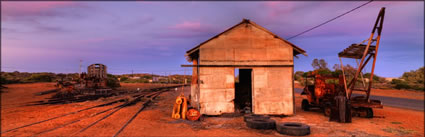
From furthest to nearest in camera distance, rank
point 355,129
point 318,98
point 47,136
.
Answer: point 318,98
point 355,129
point 47,136

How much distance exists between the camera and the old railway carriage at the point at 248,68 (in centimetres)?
1254

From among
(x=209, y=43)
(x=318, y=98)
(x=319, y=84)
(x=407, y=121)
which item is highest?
(x=209, y=43)

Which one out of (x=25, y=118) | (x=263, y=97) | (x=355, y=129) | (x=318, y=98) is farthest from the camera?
(x=318, y=98)

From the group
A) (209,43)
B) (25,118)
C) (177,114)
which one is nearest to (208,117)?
Answer: (177,114)

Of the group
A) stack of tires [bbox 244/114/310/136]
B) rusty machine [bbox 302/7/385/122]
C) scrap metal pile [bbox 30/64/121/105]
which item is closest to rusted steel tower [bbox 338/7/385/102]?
rusty machine [bbox 302/7/385/122]

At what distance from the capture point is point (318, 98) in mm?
13938

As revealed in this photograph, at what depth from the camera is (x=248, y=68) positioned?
12781mm

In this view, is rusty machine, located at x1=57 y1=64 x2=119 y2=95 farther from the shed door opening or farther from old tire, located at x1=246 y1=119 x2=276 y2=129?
old tire, located at x1=246 y1=119 x2=276 y2=129

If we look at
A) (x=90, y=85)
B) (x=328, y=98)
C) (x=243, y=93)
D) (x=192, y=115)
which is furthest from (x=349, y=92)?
(x=90, y=85)

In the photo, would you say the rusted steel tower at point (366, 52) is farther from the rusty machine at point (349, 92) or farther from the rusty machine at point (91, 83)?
the rusty machine at point (91, 83)

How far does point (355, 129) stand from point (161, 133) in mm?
8233

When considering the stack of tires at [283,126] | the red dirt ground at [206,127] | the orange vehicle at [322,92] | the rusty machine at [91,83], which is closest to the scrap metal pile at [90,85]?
the rusty machine at [91,83]

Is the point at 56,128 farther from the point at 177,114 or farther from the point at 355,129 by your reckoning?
the point at 355,129

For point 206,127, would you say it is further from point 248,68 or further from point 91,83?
point 91,83
